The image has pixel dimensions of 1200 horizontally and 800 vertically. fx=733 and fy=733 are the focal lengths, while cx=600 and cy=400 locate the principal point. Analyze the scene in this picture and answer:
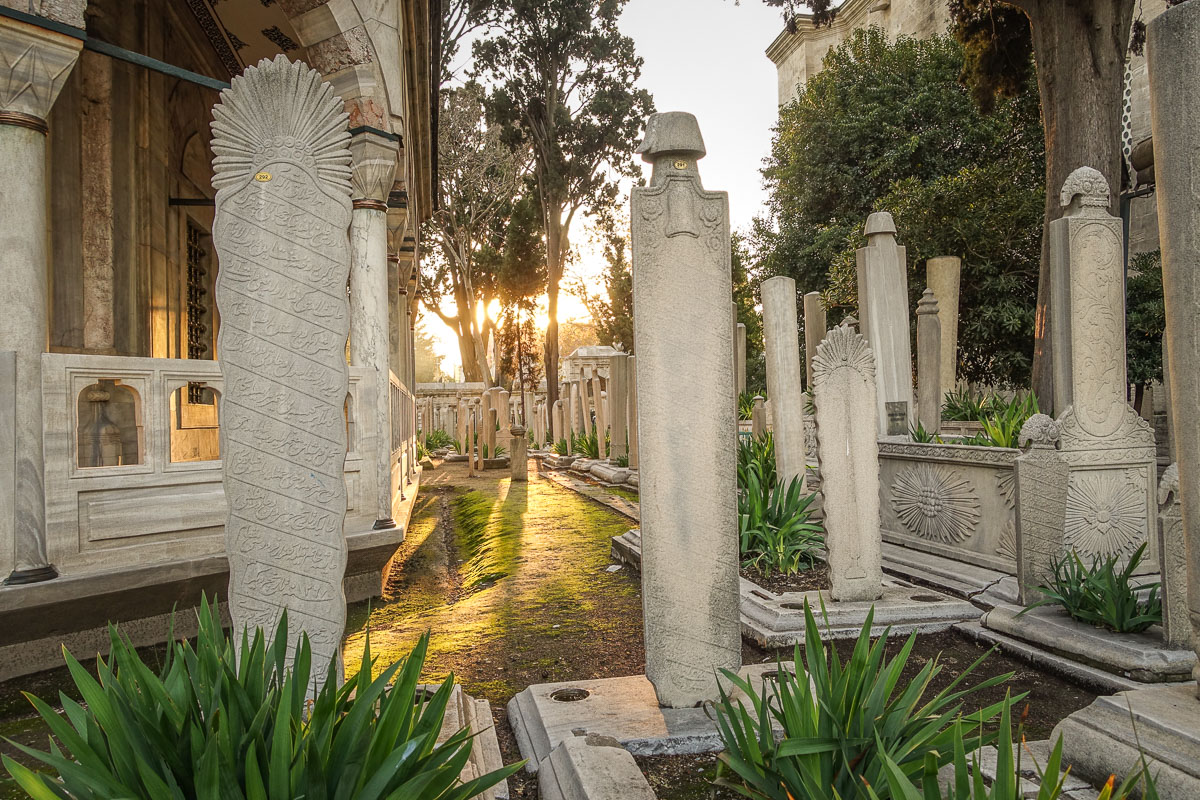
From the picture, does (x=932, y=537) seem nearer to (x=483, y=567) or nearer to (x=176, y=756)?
(x=483, y=567)

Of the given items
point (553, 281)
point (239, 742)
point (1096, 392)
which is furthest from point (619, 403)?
point (553, 281)

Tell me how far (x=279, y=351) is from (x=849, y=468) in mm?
3433

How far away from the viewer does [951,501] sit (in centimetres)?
594

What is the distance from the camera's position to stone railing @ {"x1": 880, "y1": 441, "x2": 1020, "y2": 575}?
5.43m

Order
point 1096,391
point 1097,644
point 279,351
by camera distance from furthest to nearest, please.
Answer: point 1096,391 < point 1097,644 < point 279,351

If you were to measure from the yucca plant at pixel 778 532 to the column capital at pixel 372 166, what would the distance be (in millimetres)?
4438

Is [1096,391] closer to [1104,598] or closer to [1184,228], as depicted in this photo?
[1104,598]

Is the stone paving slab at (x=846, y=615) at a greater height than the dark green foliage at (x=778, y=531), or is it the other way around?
the dark green foliage at (x=778, y=531)

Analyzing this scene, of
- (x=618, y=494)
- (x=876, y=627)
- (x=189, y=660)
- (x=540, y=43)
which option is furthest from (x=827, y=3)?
(x=540, y=43)

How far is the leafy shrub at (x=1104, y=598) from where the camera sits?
371 centimetres

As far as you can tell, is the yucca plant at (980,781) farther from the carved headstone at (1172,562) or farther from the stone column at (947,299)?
the stone column at (947,299)

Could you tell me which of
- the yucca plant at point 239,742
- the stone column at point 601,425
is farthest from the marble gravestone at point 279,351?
the stone column at point 601,425

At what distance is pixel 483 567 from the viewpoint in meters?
7.12

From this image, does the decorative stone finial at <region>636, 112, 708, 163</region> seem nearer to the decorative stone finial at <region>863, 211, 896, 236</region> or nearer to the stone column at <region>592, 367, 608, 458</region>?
the decorative stone finial at <region>863, 211, 896, 236</region>
